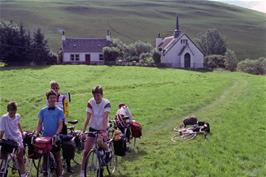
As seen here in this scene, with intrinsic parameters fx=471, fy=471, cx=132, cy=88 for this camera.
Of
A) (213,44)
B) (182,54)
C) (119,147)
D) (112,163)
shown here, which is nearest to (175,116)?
(119,147)

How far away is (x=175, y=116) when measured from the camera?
87.1 ft

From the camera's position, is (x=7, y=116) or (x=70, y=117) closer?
(x=7, y=116)

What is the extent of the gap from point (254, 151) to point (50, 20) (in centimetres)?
15998

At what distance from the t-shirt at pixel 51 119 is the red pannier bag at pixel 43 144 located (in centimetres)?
58

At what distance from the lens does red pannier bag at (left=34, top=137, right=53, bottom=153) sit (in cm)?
1218

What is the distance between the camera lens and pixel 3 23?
83250 mm

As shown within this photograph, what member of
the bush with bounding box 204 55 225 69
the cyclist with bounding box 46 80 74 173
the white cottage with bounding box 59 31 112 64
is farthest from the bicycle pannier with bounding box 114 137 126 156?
the white cottage with bounding box 59 31 112 64

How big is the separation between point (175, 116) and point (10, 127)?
1467 cm

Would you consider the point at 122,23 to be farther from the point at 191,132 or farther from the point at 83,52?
the point at 191,132

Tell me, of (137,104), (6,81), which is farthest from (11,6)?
(137,104)

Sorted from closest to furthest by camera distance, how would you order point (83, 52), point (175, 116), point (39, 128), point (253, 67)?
point (39, 128) → point (175, 116) → point (253, 67) → point (83, 52)

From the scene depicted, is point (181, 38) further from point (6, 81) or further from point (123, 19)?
point (123, 19)

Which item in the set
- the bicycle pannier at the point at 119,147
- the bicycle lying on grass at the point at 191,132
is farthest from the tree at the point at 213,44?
the bicycle pannier at the point at 119,147

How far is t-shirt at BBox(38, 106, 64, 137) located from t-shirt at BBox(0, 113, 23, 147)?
2.84 ft
